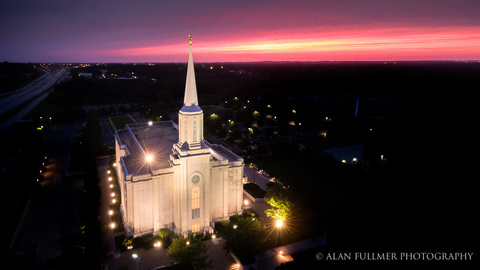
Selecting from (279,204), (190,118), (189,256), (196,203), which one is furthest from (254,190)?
(189,256)

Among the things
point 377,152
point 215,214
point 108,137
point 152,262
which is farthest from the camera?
point 108,137

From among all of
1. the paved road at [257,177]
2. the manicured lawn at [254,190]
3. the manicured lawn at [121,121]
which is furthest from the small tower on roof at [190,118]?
the manicured lawn at [121,121]

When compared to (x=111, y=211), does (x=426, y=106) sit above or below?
above

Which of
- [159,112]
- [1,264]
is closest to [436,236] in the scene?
[1,264]

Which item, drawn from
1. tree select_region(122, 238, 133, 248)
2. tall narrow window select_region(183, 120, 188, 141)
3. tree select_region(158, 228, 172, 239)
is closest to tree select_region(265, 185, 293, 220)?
tree select_region(158, 228, 172, 239)

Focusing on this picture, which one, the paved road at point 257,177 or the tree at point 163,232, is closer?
the tree at point 163,232

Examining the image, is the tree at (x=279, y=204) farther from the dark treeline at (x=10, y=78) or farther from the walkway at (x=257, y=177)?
the dark treeline at (x=10, y=78)

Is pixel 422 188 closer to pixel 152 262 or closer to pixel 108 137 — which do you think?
pixel 152 262
